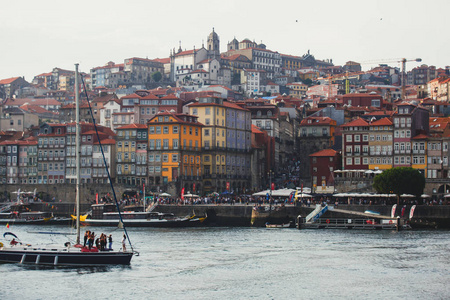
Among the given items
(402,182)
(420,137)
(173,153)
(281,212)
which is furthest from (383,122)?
(173,153)

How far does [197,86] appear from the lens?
189 metres

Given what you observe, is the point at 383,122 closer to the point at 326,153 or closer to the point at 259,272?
the point at 326,153

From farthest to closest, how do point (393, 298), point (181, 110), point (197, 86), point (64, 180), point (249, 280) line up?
point (197, 86) → point (181, 110) → point (64, 180) → point (249, 280) → point (393, 298)

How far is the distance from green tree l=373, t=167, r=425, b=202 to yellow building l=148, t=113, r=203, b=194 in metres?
26.8

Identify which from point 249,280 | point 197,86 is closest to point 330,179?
point 249,280

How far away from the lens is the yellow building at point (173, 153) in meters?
105

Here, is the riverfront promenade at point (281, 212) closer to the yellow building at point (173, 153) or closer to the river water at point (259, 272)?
the river water at point (259, 272)

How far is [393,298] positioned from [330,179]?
2404 inches

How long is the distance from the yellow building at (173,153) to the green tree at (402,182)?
26.8 m

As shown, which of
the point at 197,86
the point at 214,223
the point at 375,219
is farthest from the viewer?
the point at 197,86

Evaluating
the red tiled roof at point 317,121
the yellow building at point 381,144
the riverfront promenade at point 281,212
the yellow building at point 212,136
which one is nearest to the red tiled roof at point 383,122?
the yellow building at point 381,144

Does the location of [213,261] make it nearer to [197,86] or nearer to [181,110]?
[181,110]

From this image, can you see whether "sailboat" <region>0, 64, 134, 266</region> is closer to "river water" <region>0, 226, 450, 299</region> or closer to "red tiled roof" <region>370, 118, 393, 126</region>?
"river water" <region>0, 226, 450, 299</region>

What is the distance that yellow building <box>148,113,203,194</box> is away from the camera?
105 m
